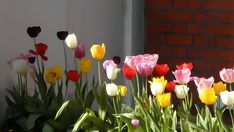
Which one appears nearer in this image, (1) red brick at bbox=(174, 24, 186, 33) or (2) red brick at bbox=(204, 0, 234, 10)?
(2) red brick at bbox=(204, 0, 234, 10)

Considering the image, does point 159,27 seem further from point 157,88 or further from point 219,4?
point 157,88

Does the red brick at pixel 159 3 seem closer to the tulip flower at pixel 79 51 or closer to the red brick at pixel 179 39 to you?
the red brick at pixel 179 39

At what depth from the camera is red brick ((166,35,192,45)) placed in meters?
3.00

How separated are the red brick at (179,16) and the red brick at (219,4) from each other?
0.38 ft

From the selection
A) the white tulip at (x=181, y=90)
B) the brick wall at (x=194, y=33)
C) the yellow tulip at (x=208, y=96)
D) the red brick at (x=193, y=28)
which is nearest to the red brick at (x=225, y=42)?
the brick wall at (x=194, y=33)

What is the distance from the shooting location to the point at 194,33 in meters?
2.97

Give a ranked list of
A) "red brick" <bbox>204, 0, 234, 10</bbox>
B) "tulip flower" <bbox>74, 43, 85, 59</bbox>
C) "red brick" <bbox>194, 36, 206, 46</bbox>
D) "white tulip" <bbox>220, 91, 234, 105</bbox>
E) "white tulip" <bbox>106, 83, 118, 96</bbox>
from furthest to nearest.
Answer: "red brick" <bbox>194, 36, 206, 46</bbox> → "red brick" <bbox>204, 0, 234, 10</bbox> → "tulip flower" <bbox>74, 43, 85, 59</bbox> → "white tulip" <bbox>106, 83, 118, 96</bbox> → "white tulip" <bbox>220, 91, 234, 105</bbox>

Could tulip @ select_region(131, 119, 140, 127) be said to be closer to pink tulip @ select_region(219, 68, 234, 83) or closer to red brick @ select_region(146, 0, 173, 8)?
pink tulip @ select_region(219, 68, 234, 83)

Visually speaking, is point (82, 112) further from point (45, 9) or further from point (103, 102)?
point (45, 9)

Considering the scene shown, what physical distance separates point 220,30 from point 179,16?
255 mm

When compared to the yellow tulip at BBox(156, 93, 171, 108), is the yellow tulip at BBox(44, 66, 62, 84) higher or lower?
higher

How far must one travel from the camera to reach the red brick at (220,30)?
2.87 m

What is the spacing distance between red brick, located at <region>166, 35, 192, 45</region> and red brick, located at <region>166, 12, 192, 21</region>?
10 centimetres

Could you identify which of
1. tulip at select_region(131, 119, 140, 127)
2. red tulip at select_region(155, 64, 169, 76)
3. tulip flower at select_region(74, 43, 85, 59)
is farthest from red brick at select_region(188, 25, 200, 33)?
tulip at select_region(131, 119, 140, 127)
